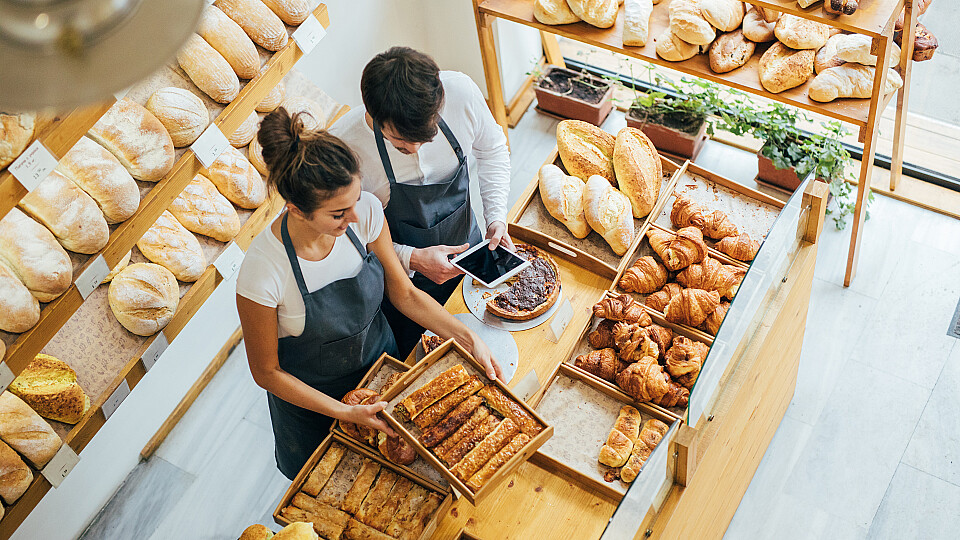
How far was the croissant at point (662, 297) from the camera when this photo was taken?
8.05 feet

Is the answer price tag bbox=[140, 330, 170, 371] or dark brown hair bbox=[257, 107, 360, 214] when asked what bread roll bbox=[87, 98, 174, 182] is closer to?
price tag bbox=[140, 330, 170, 371]

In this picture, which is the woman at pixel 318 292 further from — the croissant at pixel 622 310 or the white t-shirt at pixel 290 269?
the croissant at pixel 622 310

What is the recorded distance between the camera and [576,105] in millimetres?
4371

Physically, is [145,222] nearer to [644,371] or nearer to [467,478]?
[467,478]

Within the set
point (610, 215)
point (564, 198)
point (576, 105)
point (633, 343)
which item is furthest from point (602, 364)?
point (576, 105)

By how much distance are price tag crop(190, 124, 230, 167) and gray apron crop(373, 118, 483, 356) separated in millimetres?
557

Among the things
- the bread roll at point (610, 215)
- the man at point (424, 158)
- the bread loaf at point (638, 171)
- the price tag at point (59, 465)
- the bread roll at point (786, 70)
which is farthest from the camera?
the bread roll at point (786, 70)

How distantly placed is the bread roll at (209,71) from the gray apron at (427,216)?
0.59 m

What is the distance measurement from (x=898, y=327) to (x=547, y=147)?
2011mm

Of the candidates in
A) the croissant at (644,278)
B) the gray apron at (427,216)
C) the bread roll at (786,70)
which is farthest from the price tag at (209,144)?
the bread roll at (786,70)

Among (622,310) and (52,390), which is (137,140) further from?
(622,310)

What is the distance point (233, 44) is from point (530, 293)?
127cm

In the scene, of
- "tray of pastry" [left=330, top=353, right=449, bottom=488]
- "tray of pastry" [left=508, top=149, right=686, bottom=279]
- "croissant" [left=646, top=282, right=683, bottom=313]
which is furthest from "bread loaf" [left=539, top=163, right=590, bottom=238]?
"tray of pastry" [left=330, top=353, right=449, bottom=488]

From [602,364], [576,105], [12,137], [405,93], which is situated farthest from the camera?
[576,105]
